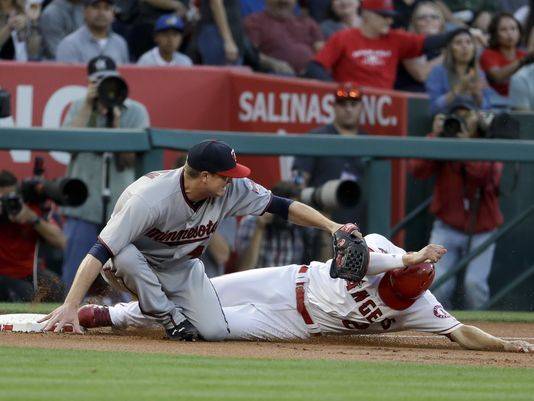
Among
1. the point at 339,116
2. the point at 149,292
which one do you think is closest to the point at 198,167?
the point at 149,292

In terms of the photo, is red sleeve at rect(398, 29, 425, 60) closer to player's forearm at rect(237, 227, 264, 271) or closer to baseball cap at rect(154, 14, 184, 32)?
baseball cap at rect(154, 14, 184, 32)

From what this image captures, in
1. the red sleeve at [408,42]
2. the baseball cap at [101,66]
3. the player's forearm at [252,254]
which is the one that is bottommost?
the player's forearm at [252,254]

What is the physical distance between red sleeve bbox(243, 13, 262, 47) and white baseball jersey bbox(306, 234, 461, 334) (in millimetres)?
5283

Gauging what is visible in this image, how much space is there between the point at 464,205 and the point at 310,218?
353 cm

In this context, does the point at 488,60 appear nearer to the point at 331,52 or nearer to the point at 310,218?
the point at 331,52

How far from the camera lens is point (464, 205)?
1100 cm

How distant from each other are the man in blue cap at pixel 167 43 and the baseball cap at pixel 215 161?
15.3 ft

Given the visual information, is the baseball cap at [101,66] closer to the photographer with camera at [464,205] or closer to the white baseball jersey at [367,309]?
the photographer with camera at [464,205]

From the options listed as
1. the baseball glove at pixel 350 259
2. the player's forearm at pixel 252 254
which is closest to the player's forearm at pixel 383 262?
the baseball glove at pixel 350 259

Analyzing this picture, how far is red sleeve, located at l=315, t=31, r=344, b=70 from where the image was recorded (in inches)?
479

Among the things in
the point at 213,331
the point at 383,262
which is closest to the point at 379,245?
the point at 383,262

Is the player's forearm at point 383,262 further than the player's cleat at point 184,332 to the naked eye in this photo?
No

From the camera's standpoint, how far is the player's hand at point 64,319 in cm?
728

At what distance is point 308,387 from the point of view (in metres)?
5.88
